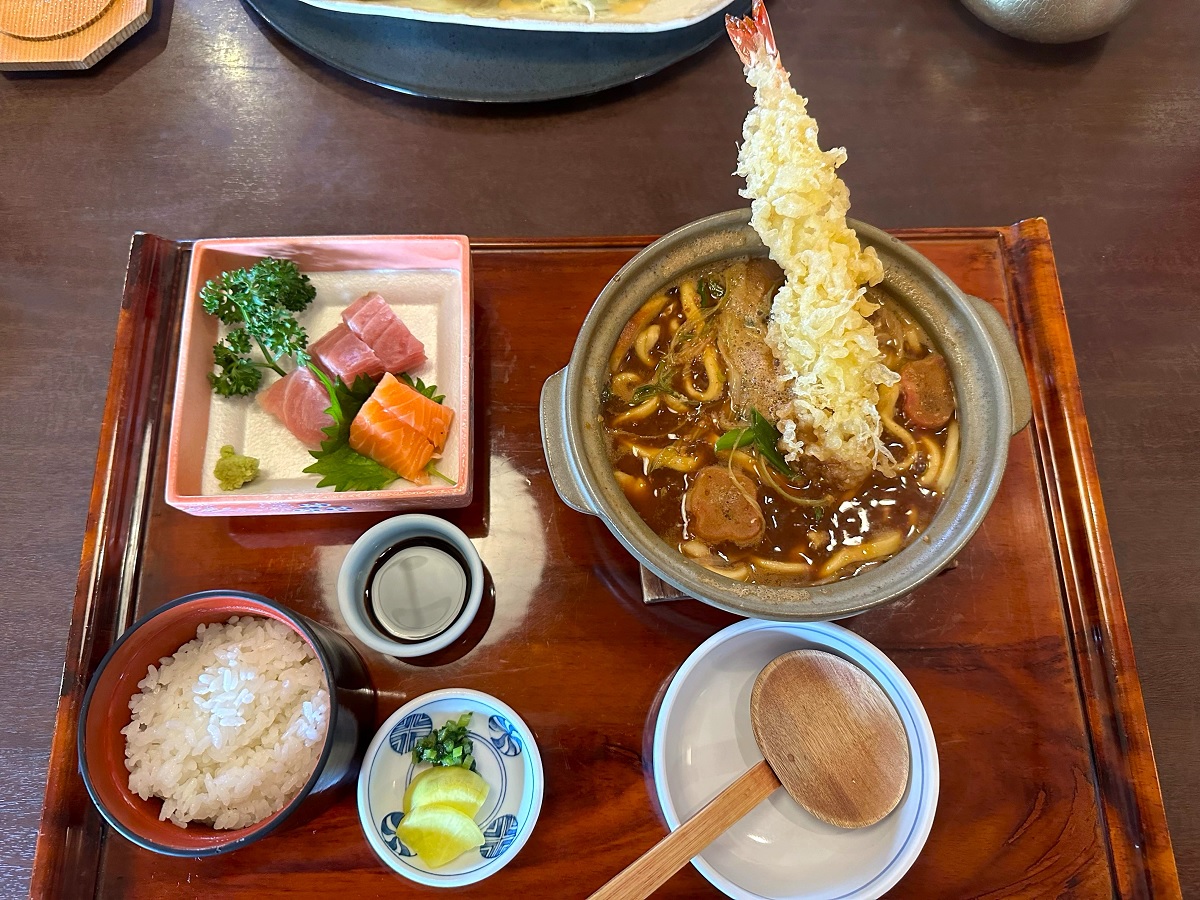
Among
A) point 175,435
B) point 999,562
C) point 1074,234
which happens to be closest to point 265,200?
point 175,435

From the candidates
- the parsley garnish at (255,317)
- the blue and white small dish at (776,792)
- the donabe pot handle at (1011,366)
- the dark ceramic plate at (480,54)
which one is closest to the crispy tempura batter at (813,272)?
the donabe pot handle at (1011,366)

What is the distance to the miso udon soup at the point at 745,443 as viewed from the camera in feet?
5.40

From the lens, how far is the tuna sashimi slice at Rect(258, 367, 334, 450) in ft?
6.27

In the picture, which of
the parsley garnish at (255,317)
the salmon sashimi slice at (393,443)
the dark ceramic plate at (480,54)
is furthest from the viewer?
the dark ceramic plate at (480,54)

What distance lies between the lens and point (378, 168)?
92.7 inches

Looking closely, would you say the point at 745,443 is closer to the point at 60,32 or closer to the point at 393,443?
the point at 393,443

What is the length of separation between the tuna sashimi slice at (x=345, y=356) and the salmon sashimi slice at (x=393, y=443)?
6.5 inches

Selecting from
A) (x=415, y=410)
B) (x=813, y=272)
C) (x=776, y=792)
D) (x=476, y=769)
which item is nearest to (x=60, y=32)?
(x=415, y=410)

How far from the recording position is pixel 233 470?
6.04ft

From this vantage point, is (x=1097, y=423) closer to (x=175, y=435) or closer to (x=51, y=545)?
(x=175, y=435)

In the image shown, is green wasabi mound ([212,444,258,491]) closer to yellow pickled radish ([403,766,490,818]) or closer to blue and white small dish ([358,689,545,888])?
blue and white small dish ([358,689,545,888])

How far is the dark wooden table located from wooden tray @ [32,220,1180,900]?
26cm

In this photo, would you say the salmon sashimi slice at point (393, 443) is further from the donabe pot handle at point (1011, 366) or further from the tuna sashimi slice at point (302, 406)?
the donabe pot handle at point (1011, 366)

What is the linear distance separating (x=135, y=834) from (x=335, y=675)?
1.54 ft
